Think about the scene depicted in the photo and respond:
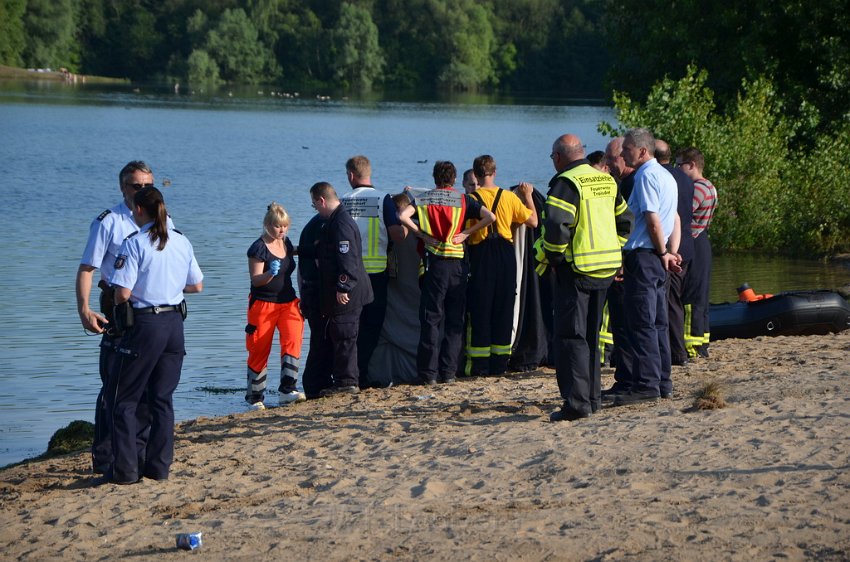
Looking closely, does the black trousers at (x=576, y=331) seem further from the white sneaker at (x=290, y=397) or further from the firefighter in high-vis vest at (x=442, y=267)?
the white sneaker at (x=290, y=397)

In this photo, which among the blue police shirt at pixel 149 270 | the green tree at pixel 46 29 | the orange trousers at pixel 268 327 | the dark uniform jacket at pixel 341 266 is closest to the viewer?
the blue police shirt at pixel 149 270

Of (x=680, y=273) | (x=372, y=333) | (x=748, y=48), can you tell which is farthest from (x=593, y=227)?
(x=748, y=48)

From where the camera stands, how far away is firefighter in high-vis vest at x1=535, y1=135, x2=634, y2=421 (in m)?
8.16

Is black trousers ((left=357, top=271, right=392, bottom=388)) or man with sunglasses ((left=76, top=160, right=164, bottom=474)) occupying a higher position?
man with sunglasses ((left=76, top=160, right=164, bottom=474))

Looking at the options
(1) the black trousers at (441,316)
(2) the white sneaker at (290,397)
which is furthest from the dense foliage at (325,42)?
(2) the white sneaker at (290,397)

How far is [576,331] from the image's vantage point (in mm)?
8219

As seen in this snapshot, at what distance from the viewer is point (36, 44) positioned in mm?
109188

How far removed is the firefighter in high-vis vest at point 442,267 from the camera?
10438 mm

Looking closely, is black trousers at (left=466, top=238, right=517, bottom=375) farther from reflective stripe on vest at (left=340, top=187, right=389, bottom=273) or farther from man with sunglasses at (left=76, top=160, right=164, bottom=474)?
man with sunglasses at (left=76, top=160, right=164, bottom=474)

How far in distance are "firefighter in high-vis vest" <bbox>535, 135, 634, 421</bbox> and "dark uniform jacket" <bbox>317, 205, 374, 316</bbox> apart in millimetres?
2094

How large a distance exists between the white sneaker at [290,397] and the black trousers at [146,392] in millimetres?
3040

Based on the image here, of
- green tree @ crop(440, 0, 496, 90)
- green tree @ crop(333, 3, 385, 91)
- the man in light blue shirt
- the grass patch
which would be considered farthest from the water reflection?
green tree @ crop(440, 0, 496, 90)

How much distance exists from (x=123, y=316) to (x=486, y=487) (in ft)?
7.74

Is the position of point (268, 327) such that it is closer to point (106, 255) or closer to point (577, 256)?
point (106, 255)
